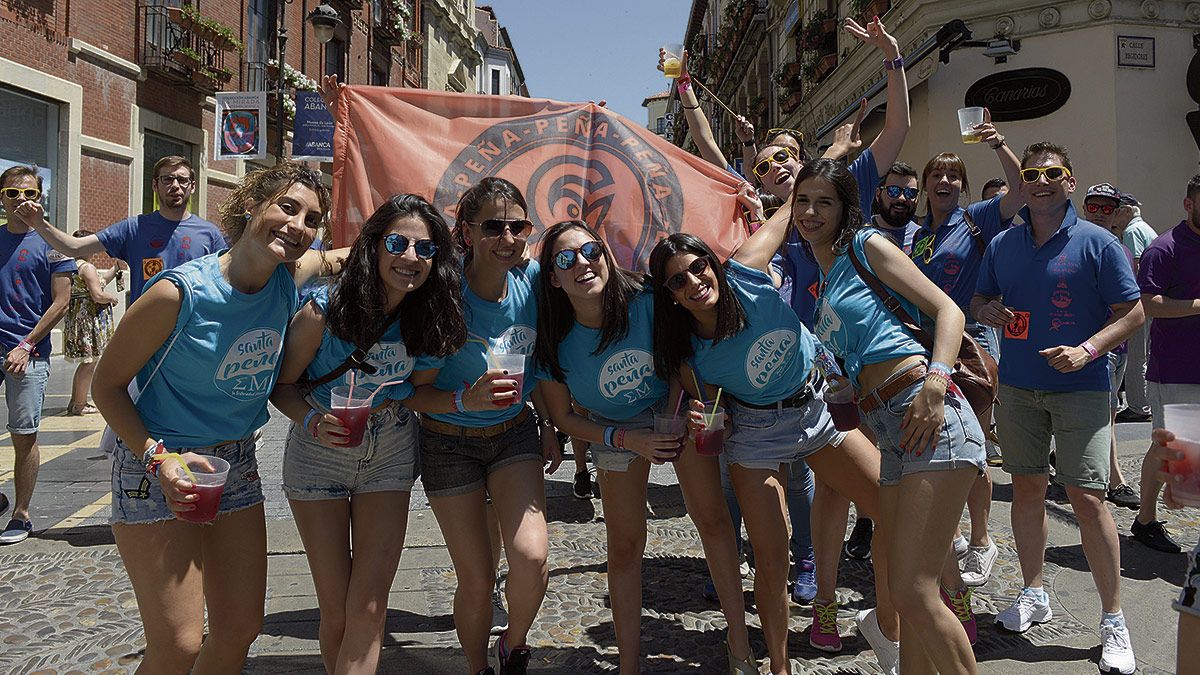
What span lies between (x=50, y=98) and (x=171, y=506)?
15330 millimetres

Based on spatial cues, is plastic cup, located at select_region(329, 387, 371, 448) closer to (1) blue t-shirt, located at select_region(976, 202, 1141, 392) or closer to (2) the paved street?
(2) the paved street

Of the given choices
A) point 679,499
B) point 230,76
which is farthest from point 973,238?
point 230,76

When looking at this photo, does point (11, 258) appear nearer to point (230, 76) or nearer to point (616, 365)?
point (616, 365)

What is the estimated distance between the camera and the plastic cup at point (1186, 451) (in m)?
1.99

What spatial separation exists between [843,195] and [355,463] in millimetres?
2015

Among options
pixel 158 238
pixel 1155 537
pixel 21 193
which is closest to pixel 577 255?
pixel 158 238

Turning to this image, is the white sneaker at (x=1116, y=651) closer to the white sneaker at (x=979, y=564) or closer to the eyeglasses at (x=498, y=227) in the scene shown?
the white sneaker at (x=979, y=564)

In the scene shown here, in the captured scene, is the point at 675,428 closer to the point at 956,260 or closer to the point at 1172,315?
the point at 956,260

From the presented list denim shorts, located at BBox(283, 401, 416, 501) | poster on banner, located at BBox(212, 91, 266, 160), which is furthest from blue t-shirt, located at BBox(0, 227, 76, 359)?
poster on banner, located at BBox(212, 91, 266, 160)

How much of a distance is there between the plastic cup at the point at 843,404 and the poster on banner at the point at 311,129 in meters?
11.3

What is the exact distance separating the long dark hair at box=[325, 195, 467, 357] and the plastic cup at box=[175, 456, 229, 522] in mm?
632

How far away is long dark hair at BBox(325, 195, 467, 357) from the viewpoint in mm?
2990

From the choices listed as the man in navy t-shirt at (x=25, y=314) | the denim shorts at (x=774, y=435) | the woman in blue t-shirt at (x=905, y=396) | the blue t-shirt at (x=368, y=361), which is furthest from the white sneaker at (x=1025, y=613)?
the man in navy t-shirt at (x=25, y=314)

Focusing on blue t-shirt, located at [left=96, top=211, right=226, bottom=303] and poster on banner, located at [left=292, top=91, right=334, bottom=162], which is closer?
blue t-shirt, located at [left=96, top=211, right=226, bottom=303]
